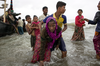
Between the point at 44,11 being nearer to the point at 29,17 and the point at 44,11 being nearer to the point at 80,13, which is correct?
the point at 29,17

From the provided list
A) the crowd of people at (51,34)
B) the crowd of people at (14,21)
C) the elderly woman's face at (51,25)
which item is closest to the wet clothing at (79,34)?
the crowd of people at (51,34)

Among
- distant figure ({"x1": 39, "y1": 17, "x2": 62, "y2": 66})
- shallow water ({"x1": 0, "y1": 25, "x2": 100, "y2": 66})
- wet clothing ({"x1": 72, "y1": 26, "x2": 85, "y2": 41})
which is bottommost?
shallow water ({"x1": 0, "y1": 25, "x2": 100, "y2": 66})

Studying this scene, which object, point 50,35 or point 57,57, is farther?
point 57,57

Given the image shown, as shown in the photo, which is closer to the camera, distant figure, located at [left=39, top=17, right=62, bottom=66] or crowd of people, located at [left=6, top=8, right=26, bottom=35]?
distant figure, located at [left=39, top=17, right=62, bottom=66]

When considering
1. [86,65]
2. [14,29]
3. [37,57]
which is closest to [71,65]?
[86,65]

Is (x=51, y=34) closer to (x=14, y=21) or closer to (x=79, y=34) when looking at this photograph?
(x=79, y=34)

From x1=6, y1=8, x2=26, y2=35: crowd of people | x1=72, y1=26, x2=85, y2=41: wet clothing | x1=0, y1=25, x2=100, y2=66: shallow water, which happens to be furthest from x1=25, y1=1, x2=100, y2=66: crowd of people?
x1=6, y1=8, x2=26, y2=35: crowd of people

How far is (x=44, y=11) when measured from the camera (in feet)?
12.9

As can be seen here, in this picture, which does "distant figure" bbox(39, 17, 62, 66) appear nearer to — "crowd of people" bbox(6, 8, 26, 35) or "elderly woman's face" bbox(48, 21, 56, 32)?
"elderly woman's face" bbox(48, 21, 56, 32)

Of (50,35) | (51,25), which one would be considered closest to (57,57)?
(50,35)

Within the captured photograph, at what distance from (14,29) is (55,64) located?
9.30m

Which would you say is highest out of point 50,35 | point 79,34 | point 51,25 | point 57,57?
point 51,25

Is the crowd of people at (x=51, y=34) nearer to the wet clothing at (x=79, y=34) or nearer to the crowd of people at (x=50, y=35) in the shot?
the crowd of people at (x=50, y=35)

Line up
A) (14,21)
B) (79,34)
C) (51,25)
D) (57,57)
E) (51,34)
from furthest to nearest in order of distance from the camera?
(14,21) < (79,34) < (57,57) < (51,34) < (51,25)
